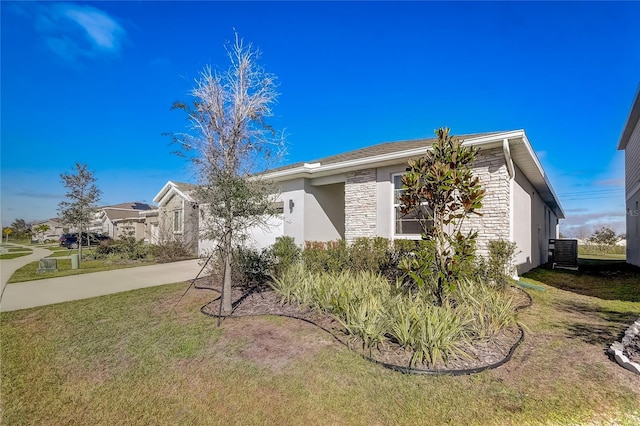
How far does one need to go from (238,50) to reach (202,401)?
20.2 feet

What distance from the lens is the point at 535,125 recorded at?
565 inches

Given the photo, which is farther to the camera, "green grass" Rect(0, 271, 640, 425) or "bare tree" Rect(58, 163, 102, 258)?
"bare tree" Rect(58, 163, 102, 258)

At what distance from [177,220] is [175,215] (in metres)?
0.47

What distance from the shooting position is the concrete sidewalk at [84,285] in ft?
25.4

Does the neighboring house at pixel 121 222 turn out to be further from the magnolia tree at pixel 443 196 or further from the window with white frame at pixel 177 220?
the magnolia tree at pixel 443 196

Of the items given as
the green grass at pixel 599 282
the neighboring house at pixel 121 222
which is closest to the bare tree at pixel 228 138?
the green grass at pixel 599 282

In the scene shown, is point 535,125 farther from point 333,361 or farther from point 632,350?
point 333,361

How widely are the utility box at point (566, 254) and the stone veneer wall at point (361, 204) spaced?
768cm

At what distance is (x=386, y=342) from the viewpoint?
4438 millimetres

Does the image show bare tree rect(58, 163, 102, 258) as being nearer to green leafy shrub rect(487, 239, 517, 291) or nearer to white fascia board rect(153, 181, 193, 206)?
white fascia board rect(153, 181, 193, 206)

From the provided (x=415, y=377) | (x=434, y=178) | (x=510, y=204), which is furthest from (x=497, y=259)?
(x=415, y=377)

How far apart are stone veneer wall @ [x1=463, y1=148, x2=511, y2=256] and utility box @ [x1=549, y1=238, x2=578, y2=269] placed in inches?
231

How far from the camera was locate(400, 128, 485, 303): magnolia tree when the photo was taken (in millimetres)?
5223

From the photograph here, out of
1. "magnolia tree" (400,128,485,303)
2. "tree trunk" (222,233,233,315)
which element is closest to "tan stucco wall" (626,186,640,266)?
"magnolia tree" (400,128,485,303)
